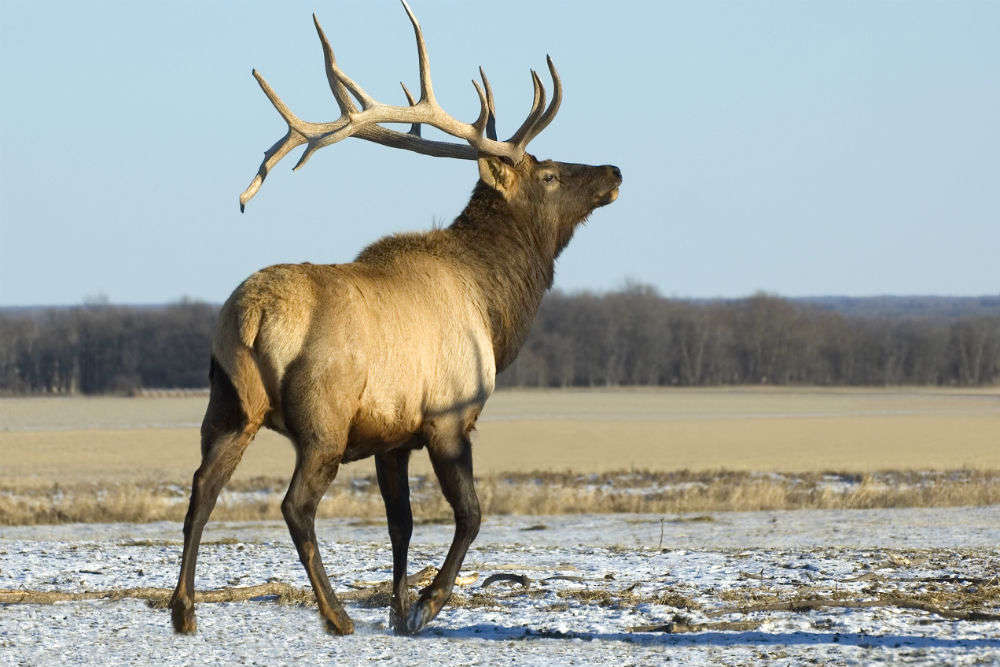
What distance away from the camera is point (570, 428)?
69750 millimetres

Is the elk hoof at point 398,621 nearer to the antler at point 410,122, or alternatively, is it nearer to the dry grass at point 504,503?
the antler at point 410,122

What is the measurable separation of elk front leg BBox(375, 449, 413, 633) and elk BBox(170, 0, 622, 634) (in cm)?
1

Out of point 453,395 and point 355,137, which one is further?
point 355,137

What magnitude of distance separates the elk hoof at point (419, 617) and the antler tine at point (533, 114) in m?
3.13

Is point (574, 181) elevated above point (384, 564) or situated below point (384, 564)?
above

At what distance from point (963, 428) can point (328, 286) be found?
63342mm

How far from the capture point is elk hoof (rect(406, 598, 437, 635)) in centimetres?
781

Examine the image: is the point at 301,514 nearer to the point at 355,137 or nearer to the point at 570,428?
the point at 355,137

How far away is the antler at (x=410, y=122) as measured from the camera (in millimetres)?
8109

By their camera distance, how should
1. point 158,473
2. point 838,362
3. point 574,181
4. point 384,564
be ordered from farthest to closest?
point 838,362
point 158,473
point 384,564
point 574,181

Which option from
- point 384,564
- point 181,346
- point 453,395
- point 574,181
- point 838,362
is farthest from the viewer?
point 838,362

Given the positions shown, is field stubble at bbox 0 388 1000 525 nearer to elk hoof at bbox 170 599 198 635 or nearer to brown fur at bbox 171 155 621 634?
brown fur at bbox 171 155 621 634

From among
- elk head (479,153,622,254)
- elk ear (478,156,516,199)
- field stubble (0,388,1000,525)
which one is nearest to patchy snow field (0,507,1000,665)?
elk head (479,153,622,254)

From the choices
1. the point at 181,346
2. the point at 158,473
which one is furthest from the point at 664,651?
the point at 181,346
